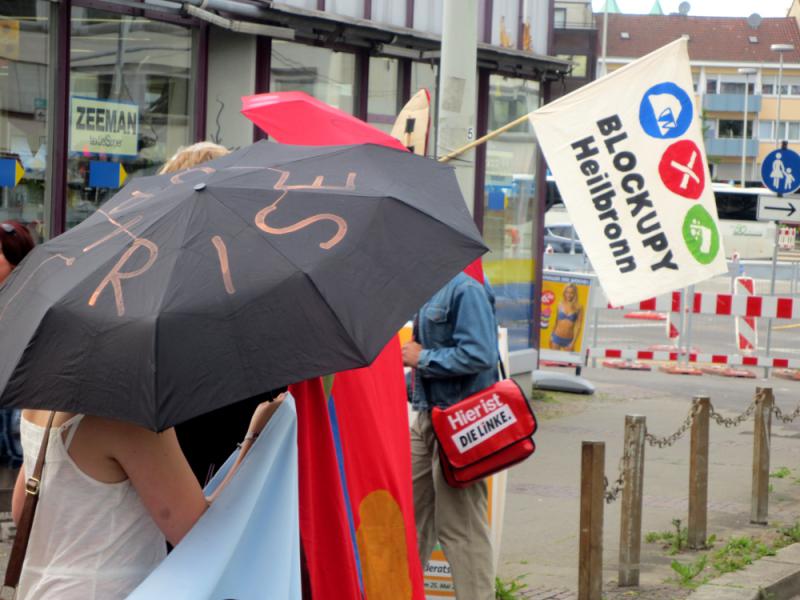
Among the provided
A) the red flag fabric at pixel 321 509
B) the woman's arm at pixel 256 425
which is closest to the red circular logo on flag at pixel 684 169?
the red flag fabric at pixel 321 509

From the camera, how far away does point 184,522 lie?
2.91 meters

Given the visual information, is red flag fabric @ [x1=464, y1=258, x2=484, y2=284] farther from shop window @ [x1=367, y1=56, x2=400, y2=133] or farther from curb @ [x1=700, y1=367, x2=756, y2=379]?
curb @ [x1=700, y1=367, x2=756, y2=379]

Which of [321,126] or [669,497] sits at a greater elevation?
[321,126]

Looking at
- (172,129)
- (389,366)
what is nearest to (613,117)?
(389,366)

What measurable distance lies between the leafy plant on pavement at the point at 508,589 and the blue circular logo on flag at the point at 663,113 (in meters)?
2.19

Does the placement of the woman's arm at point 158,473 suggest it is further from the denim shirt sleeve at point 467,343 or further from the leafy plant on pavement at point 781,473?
the leafy plant on pavement at point 781,473

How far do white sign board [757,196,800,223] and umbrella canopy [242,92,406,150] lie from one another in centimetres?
1294

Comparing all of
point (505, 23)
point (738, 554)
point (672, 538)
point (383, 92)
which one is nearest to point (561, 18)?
point (505, 23)

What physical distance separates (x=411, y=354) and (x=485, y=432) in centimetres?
42

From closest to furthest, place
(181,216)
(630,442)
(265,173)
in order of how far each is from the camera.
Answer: (181,216) → (265,173) → (630,442)

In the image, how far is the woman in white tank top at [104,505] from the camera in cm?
285

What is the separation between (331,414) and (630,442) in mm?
3528

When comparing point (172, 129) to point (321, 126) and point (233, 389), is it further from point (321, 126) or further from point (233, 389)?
point (233, 389)

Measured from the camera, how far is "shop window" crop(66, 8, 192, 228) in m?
8.42
